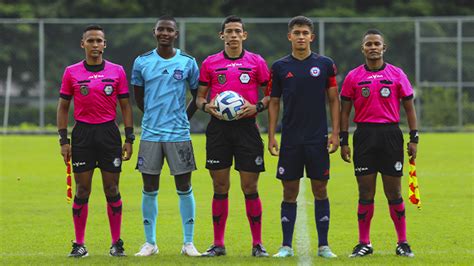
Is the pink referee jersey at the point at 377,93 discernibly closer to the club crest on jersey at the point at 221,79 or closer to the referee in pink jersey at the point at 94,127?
the club crest on jersey at the point at 221,79

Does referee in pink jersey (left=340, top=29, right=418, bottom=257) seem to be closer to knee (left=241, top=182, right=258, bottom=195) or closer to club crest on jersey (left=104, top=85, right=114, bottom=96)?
knee (left=241, top=182, right=258, bottom=195)

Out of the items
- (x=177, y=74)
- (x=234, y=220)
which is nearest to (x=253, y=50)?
(x=234, y=220)

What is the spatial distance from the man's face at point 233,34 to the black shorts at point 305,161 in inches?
39.6

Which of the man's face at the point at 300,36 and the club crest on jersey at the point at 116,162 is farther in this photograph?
the club crest on jersey at the point at 116,162

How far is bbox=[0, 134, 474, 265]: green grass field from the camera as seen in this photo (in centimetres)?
952

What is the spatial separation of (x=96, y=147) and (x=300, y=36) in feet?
6.66

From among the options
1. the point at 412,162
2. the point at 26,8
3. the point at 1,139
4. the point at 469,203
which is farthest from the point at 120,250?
the point at 26,8

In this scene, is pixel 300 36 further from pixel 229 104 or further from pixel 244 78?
pixel 229 104

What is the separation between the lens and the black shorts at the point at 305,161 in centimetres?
936

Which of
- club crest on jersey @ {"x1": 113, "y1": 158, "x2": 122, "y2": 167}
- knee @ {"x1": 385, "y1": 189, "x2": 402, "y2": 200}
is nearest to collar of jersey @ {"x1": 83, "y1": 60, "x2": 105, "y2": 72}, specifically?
club crest on jersey @ {"x1": 113, "y1": 158, "x2": 122, "y2": 167}

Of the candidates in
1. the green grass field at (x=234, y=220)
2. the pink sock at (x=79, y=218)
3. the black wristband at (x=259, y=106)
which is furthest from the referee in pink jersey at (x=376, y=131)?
the pink sock at (x=79, y=218)

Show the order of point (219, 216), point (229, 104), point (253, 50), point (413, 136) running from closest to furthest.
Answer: point (229, 104)
point (413, 136)
point (219, 216)
point (253, 50)

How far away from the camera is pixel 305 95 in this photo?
937 centimetres

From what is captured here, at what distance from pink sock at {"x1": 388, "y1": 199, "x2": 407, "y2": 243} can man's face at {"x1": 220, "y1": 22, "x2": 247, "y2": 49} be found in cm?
196
